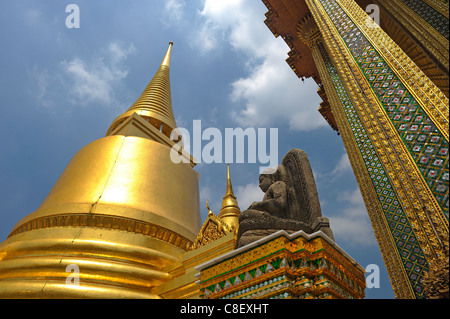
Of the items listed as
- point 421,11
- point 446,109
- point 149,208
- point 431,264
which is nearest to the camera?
point 431,264

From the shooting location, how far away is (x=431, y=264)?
1.89m

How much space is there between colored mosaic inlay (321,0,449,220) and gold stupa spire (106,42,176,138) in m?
5.44

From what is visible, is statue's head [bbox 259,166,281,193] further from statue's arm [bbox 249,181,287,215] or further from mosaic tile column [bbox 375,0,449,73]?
mosaic tile column [bbox 375,0,449,73]

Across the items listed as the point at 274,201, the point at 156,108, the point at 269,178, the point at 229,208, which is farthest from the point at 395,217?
the point at 156,108

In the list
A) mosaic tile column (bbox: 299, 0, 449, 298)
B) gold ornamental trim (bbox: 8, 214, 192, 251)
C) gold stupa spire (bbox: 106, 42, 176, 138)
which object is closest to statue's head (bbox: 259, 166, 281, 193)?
mosaic tile column (bbox: 299, 0, 449, 298)

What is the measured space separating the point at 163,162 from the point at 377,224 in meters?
4.12

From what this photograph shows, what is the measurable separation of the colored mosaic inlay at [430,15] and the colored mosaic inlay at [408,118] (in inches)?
40.6

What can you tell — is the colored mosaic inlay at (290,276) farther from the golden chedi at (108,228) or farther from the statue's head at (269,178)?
the golden chedi at (108,228)

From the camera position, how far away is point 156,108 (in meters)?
8.34

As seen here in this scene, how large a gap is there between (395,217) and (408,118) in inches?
33.9

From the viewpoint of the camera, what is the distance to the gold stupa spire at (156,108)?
313 inches

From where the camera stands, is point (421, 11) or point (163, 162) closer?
point (421, 11)

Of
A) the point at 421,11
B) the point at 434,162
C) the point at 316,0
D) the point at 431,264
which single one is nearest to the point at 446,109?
the point at 434,162

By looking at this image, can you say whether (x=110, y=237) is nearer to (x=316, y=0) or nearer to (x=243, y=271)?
(x=243, y=271)
